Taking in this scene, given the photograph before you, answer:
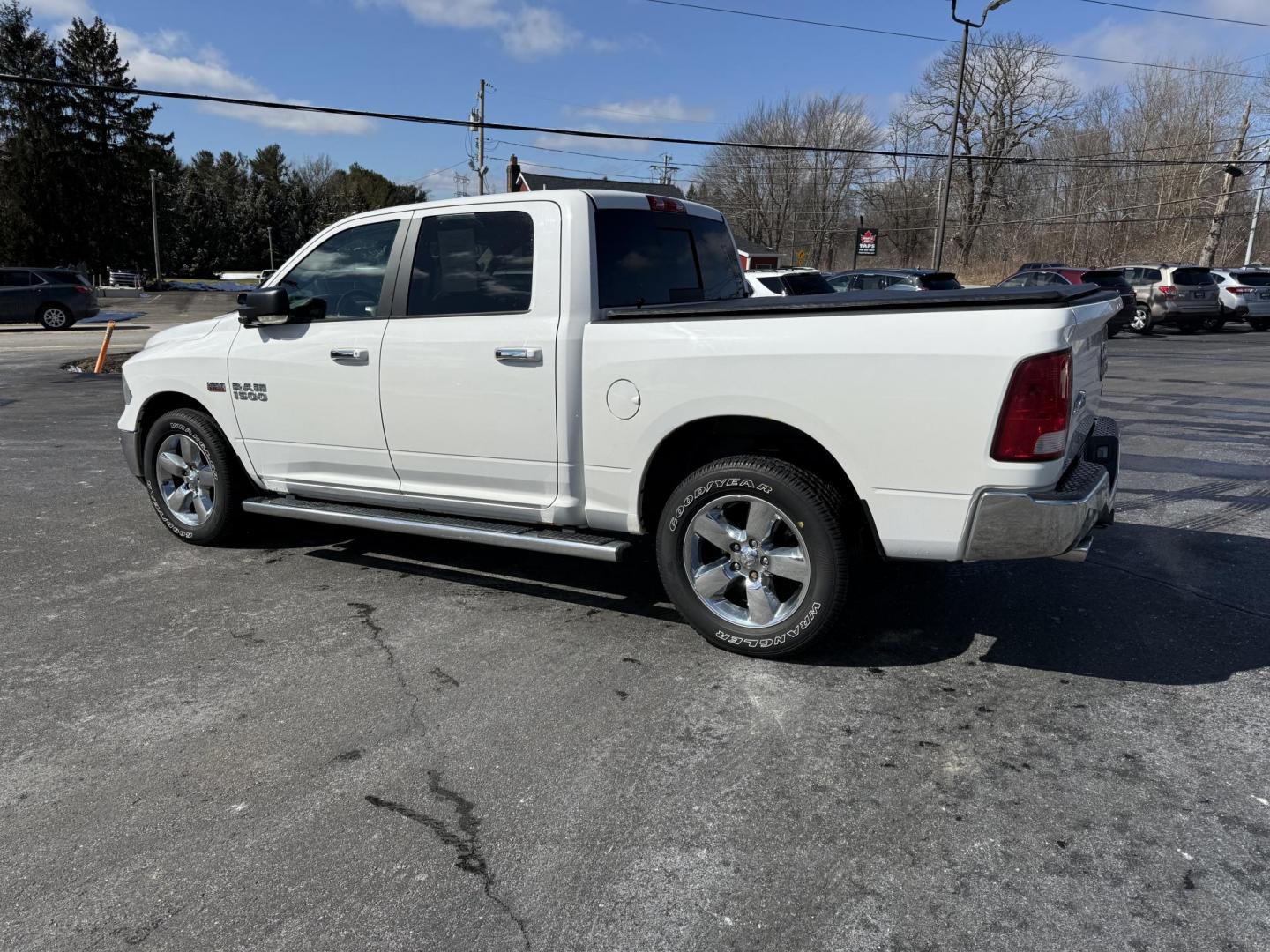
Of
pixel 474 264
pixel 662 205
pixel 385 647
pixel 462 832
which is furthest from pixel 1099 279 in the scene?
pixel 462 832

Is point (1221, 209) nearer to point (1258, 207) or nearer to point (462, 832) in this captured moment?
point (1258, 207)

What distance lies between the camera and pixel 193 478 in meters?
5.66

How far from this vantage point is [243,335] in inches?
208

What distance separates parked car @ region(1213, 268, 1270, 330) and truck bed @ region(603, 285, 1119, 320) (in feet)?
84.3

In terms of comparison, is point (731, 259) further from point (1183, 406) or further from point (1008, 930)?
point (1183, 406)

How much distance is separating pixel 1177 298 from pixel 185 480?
2532cm

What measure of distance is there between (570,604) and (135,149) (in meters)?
67.1

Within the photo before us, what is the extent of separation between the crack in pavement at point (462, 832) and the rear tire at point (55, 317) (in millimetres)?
28671

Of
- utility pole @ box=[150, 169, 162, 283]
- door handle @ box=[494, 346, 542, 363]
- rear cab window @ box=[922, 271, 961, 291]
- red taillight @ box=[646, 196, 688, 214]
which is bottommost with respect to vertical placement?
door handle @ box=[494, 346, 542, 363]

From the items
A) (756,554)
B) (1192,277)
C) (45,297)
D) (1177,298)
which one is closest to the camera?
(756,554)

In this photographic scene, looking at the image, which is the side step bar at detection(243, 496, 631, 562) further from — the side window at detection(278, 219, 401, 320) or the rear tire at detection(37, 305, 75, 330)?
the rear tire at detection(37, 305, 75, 330)

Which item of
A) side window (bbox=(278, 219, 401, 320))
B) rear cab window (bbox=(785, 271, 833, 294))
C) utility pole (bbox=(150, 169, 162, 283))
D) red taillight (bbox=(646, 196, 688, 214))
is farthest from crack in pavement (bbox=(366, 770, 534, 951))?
utility pole (bbox=(150, 169, 162, 283))

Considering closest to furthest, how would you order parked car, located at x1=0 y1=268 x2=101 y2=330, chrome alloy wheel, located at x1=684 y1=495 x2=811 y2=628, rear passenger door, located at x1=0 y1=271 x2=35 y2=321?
1. chrome alloy wheel, located at x1=684 y1=495 x2=811 y2=628
2. rear passenger door, located at x1=0 y1=271 x2=35 y2=321
3. parked car, located at x1=0 y1=268 x2=101 y2=330

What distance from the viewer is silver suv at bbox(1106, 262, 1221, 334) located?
24016 millimetres
